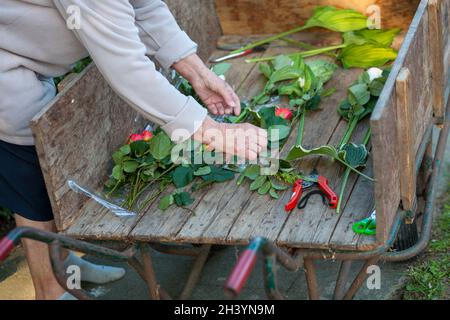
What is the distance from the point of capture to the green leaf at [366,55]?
3268mm

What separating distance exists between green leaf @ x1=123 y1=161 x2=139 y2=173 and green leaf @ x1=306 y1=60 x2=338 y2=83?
86cm

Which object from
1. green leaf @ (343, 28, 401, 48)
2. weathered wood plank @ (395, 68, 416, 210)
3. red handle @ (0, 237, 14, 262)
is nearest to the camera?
red handle @ (0, 237, 14, 262)

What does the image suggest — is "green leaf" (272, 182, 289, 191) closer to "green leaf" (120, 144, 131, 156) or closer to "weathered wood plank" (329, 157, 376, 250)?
"weathered wood plank" (329, 157, 376, 250)

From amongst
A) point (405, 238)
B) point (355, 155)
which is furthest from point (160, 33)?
point (405, 238)

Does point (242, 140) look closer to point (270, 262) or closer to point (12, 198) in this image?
point (270, 262)

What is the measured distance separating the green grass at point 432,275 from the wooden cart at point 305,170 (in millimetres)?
256

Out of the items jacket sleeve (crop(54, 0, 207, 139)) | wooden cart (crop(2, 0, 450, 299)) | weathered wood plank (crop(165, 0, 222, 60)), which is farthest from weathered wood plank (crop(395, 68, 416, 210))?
weathered wood plank (crop(165, 0, 222, 60))

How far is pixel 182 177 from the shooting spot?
2.77m

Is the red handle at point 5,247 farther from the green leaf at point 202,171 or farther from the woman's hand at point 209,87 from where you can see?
the woman's hand at point 209,87

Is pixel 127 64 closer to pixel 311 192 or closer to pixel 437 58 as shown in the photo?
pixel 311 192

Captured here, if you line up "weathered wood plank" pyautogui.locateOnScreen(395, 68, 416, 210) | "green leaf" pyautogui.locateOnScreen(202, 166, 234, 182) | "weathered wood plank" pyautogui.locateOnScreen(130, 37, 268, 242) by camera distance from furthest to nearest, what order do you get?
1. "green leaf" pyautogui.locateOnScreen(202, 166, 234, 182)
2. "weathered wood plank" pyautogui.locateOnScreen(130, 37, 268, 242)
3. "weathered wood plank" pyautogui.locateOnScreen(395, 68, 416, 210)

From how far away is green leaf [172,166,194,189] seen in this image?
277 cm

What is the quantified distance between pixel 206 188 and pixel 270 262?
0.88 metres

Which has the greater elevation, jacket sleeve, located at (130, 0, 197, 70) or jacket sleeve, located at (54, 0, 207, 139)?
jacket sleeve, located at (54, 0, 207, 139)
